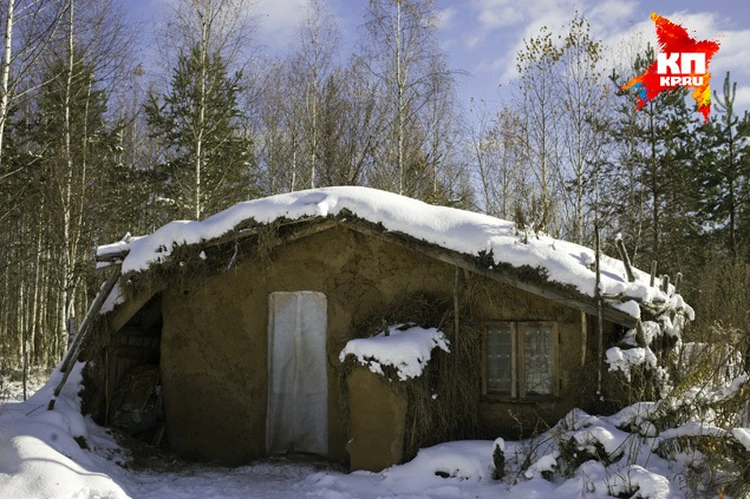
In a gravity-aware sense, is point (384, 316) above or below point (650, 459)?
above

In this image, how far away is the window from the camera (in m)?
7.77

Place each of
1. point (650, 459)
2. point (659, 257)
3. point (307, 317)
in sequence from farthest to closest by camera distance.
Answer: point (659, 257)
point (307, 317)
point (650, 459)

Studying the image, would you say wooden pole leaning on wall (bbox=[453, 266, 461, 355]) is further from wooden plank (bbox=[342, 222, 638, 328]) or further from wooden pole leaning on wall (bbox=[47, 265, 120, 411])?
wooden pole leaning on wall (bbox=[47, 265, 120, 411])

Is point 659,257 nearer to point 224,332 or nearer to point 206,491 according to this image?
point 224,332

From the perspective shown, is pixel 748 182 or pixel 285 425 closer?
pixel 285 425

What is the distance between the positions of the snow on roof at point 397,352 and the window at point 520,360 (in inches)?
35.4

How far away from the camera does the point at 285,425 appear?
28.9 ft

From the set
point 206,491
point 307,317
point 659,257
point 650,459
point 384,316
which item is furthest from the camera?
point 659,257

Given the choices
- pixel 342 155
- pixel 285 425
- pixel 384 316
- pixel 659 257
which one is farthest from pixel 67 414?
pixel 659 257

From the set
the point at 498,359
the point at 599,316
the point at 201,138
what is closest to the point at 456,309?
the point at 498,359

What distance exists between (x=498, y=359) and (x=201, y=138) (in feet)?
35.3

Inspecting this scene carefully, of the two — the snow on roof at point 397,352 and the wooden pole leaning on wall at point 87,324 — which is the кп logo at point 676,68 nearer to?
the snow on roof at point 397,352

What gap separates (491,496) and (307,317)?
12.0 ft

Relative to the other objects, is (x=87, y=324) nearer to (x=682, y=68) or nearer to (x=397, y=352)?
(x=397, y=352)
